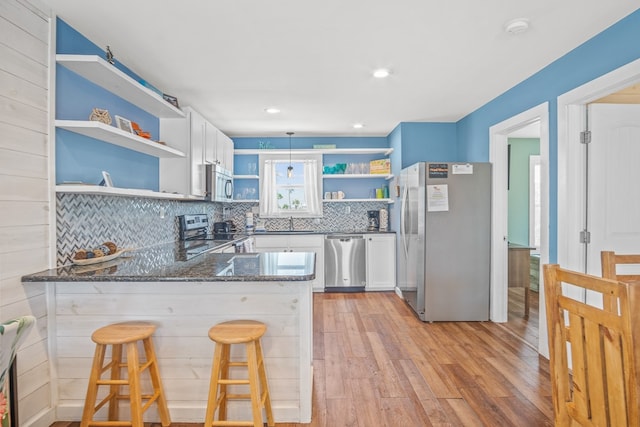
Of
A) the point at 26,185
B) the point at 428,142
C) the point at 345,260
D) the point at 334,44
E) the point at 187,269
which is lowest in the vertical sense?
the point at 345,260

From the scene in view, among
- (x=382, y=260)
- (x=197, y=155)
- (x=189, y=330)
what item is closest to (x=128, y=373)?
(x=189, y=330)

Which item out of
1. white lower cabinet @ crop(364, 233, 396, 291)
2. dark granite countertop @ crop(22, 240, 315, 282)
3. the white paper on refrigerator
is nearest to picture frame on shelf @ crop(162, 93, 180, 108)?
dark granite countertop @ crop(22, 240, 315, 282)

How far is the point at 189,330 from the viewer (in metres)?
1.94

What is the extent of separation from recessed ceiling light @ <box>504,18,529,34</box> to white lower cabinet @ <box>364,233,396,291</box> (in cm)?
312

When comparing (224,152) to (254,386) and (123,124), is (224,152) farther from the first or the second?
(254,386)

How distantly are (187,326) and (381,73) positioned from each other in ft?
8.16

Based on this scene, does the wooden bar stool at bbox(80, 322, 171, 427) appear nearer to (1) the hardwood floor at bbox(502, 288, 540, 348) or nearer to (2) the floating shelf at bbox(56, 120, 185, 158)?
(2) the floating shelf at bbox(56, 120, 185, 158)

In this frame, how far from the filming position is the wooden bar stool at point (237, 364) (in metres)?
1.65

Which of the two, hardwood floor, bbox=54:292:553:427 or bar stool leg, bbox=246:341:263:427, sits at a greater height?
bar stool leg, bbox=246:341:263:427

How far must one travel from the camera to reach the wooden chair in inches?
36.1

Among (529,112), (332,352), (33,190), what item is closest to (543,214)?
(529,112)

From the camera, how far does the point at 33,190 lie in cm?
183

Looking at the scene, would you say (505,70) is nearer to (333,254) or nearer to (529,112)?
(529,112)

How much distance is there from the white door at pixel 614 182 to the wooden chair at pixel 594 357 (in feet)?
5.32
